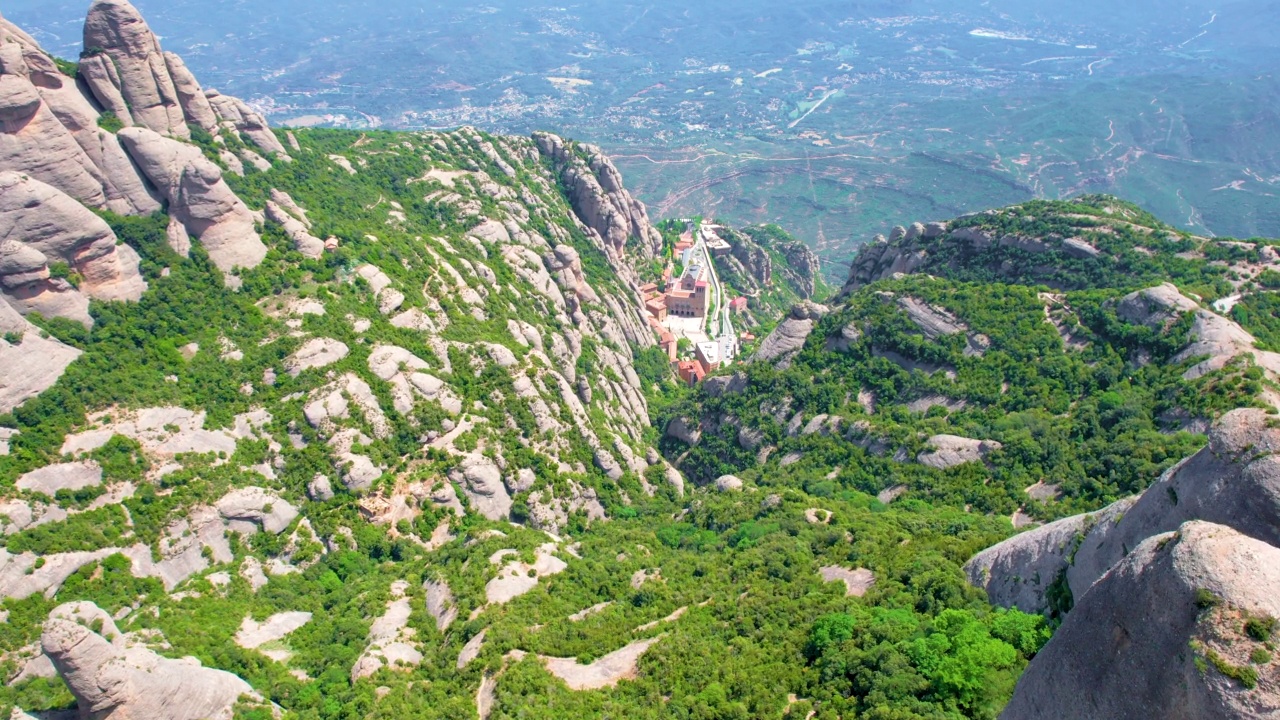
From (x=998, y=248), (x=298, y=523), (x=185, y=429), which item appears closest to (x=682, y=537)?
(x=298, y=523)

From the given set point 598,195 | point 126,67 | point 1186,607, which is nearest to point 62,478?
point 126,67

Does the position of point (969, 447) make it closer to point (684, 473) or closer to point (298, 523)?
point (684, 473)

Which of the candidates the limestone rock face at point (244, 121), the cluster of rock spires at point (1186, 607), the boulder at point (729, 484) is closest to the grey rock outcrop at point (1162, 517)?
the cluster of rock spires at point (1186, 607)

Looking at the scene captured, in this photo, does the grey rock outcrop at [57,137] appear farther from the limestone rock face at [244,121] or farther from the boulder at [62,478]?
the boulder at [62,478]

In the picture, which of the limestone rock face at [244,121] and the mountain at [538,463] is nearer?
the mountain at [538,463]

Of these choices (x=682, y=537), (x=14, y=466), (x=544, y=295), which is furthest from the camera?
(x=544, y=295)
